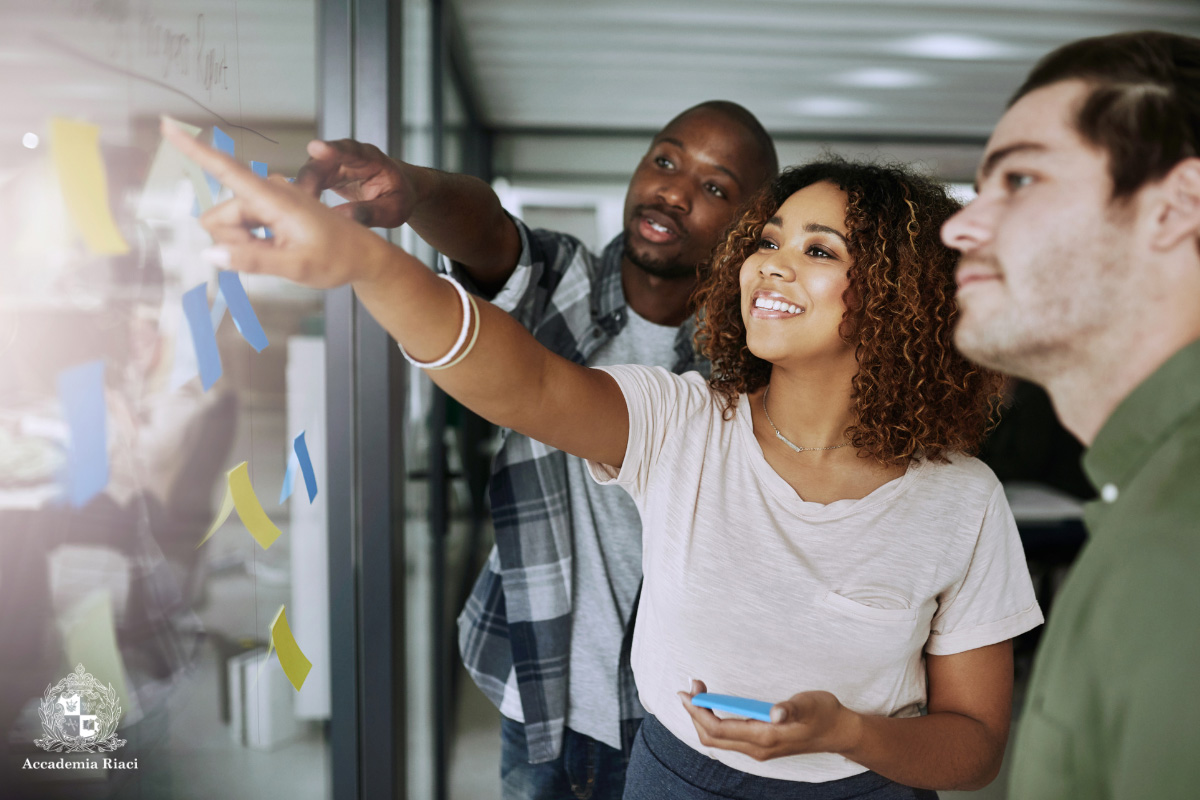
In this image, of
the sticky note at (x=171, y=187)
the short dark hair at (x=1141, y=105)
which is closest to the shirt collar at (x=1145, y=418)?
the short dark hair at (x=1141, y=105)

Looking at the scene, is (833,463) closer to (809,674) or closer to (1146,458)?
(809,674)

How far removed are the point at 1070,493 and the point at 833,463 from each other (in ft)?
13.9

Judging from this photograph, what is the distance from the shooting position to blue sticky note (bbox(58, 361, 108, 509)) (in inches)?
28.0

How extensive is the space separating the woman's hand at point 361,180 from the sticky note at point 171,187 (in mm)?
103

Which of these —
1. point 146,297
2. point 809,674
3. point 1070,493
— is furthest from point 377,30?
point 1070,493

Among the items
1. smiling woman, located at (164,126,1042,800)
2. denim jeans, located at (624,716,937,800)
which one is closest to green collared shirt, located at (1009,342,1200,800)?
smiling woman, located at (164,126,1042,800)

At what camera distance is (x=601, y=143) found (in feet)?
15.5

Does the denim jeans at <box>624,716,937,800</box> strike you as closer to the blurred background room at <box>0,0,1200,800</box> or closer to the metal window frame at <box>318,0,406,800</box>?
the blurred background room at <box>0,0,1200,800</box>

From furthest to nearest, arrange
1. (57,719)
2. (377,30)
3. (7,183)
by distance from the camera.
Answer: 1. (377,30)
2. (57,719)
3. (7,183)

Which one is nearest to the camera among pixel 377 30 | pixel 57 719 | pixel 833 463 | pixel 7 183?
pixel 7 183

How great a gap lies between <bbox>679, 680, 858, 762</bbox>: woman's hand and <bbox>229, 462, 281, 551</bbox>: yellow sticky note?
0.56m

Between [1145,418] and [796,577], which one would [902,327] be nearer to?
[796,577]

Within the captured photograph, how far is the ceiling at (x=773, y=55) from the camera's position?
124 inches

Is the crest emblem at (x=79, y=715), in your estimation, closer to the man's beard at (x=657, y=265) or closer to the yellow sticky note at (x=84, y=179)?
the yellow sticky note at (x=84, y=179)
